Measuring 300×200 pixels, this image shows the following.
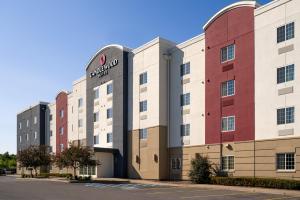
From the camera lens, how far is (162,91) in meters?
41.1

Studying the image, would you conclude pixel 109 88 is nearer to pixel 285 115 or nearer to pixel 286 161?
pixel 285 115

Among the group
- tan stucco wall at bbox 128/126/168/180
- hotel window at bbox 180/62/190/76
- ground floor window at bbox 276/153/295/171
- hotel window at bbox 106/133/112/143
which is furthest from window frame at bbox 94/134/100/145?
ground floor window at bbox 276/153/295/171

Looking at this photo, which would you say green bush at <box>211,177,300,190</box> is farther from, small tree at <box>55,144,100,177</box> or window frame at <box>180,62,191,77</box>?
small tree at <box>55,144,100,177</box>

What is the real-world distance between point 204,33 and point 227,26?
10.3 ft

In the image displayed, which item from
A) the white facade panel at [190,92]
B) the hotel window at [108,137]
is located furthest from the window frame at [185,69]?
the hotel window at [108,137]

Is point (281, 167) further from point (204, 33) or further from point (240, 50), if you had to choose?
point (204, 33)

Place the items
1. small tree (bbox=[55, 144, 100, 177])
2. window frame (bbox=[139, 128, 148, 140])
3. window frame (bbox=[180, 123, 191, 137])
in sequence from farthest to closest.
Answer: window frame (bbox=[139, 128, 148, 140]) < small tree (bbox=[55, 144, 100, 177]) < window frame (bbox=[180, 123, 191, 137])

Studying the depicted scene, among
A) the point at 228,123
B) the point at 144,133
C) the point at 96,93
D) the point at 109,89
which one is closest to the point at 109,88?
the point at 109,89

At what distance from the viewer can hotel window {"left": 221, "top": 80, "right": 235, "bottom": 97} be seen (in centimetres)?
3452

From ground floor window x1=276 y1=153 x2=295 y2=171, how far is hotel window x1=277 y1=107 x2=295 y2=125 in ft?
7.92

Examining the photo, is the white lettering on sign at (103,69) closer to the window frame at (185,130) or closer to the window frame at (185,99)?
the window frame at (185,99)

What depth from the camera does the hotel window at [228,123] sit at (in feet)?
112

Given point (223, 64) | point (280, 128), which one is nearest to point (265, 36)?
point (223, 64)

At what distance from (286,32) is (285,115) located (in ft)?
20.7
